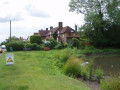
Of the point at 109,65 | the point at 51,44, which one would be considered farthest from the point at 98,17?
the point at 109,65

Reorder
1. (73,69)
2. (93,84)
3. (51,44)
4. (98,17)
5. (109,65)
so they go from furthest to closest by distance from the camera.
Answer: (51,44) → (98,17) → (109,65) → (73,69) → (93,84)

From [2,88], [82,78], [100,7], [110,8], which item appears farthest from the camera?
[100,7]

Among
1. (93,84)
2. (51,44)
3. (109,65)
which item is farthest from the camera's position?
(51,44)

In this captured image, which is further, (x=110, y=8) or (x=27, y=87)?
(x=110, y=8)

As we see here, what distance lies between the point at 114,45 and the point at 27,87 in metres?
32.2

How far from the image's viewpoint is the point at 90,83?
8320 mm

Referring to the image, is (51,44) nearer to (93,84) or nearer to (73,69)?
(73,69)

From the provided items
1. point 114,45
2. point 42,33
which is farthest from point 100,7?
point 42,33

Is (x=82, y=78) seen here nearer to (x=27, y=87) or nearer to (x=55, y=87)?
(x=55, y=87)

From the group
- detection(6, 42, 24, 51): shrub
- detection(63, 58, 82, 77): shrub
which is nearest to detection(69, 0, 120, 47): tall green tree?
detection(6, 42, 24, 51): shrub

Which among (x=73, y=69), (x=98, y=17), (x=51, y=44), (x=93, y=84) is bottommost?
(x=93, y=84)

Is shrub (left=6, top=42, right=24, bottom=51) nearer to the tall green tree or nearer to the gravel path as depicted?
the tall green tree

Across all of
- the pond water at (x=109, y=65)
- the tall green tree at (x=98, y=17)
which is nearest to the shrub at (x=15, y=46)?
the tall green tree at (x=98, y=17)

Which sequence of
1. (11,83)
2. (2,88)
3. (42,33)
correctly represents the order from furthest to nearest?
1. (42,33)
2. (11,83)
3. (2,88)
